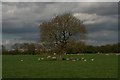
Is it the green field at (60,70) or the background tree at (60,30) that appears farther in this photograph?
the background tree at (60,30)

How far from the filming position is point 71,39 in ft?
218

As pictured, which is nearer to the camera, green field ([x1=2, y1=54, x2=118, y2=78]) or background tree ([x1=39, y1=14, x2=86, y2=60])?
green field ([x1=2, y1=54, x2=118, y2=78])

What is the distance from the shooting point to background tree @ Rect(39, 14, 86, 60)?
64.4m

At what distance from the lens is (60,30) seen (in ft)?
216

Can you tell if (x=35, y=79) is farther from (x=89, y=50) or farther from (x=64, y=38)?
(x=89, y=50)

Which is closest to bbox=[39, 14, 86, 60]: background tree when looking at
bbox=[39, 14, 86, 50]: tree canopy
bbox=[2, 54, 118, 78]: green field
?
bbox=[39, 14, 86, 50]: tree canopy

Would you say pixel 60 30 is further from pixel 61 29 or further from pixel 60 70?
pixel 60 70

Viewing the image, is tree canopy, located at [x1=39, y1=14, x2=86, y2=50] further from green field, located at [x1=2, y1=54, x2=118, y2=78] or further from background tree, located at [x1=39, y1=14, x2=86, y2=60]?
green field, located at [x1=2, y1=54, x2=118, y2=78]

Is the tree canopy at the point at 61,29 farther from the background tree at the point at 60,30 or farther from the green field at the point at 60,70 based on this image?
the green field at the point at 60,70

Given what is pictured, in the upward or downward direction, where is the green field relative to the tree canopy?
downward

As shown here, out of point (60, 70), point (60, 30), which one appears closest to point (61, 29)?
point (60, 30)

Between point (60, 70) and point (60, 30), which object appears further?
point (60, 30)

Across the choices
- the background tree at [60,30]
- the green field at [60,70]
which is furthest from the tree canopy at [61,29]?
the green field at [60,70]

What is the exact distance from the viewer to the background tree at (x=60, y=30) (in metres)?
64.4
